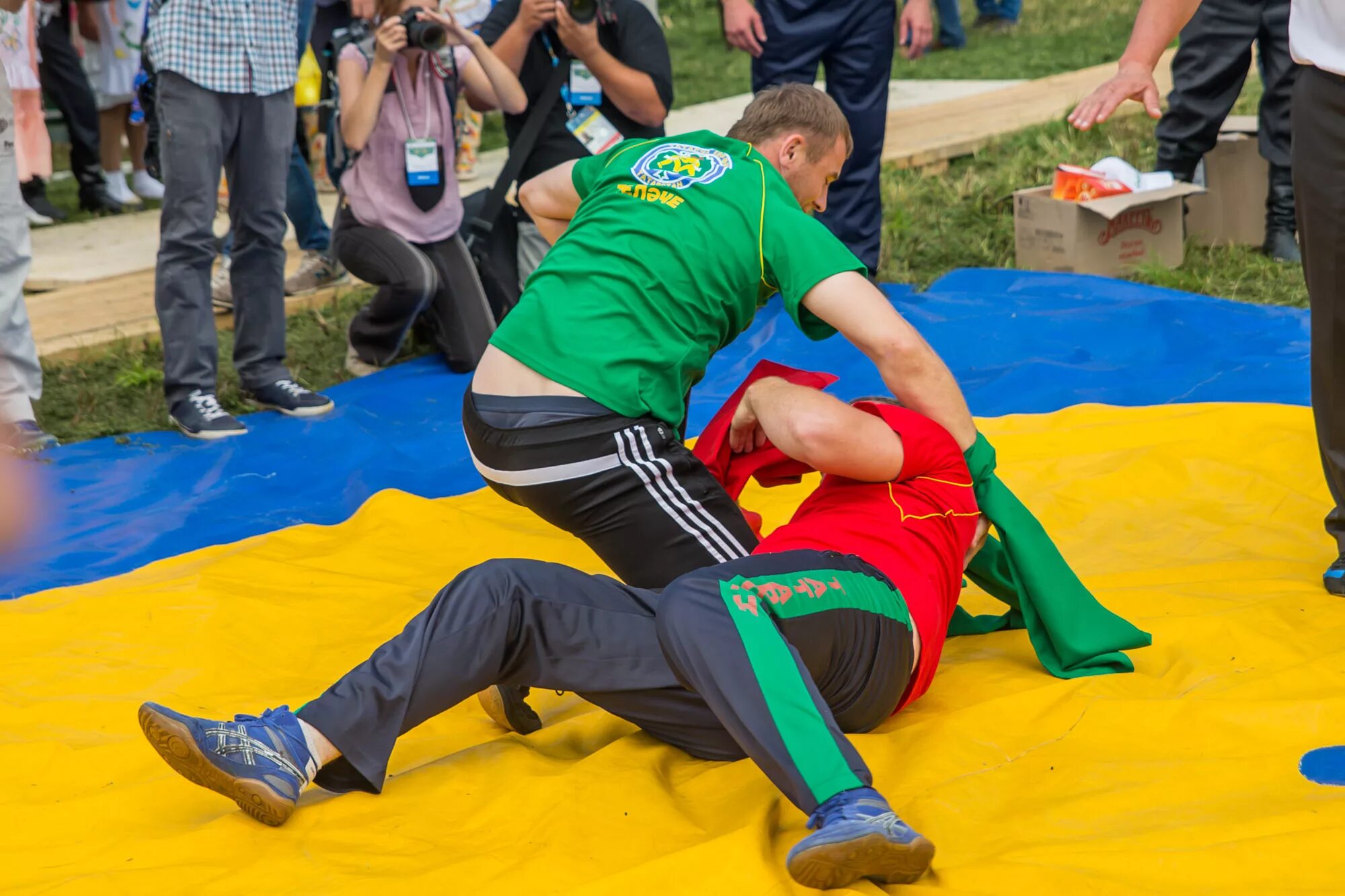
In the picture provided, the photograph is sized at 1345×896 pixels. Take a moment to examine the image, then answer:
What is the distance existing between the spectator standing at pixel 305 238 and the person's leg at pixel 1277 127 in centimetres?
339

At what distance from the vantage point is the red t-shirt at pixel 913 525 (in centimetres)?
206

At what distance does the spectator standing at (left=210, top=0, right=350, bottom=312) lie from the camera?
5.35m

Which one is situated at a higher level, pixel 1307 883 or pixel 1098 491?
pixel 1307 883

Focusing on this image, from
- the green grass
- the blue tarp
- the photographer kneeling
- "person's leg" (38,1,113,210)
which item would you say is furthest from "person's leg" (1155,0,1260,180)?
"person's leg" (38,1,113,210)

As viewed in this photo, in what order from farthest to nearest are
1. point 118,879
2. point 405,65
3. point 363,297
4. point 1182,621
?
point 363,297, point 405,65, point 1182,621, point 118,879

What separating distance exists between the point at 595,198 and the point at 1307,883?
1.49 m

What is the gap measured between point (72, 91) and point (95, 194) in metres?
0.49

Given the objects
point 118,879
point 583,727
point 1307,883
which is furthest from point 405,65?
point 1307,883

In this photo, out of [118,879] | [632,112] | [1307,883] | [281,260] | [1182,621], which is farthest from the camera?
[632,112]

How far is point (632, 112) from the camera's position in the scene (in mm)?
4824

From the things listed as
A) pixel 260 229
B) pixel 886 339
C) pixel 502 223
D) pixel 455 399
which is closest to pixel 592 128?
pixel 502 223

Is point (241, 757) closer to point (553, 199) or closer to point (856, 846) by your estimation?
point (856, 846)

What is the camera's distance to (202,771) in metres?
1.86

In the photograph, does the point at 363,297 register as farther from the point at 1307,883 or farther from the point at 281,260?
the point at 1307,883
